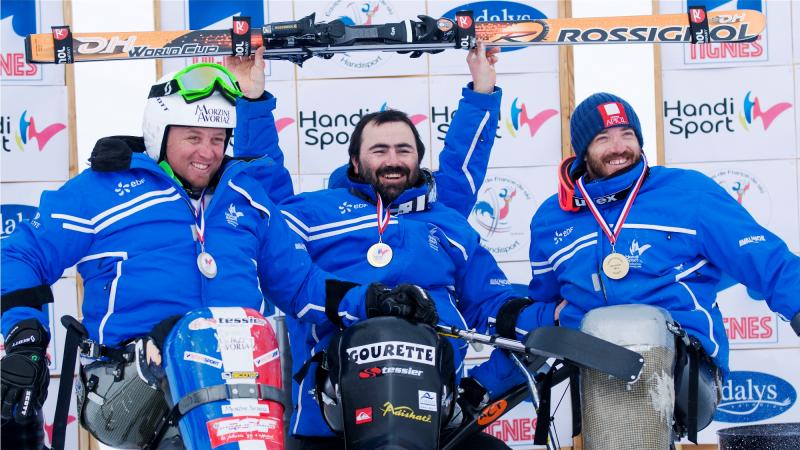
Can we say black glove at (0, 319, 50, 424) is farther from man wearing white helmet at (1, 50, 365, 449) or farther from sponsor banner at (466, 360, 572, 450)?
sponsor banner at (466, 360, 572, 450)

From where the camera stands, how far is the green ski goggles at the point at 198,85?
3.76 meters

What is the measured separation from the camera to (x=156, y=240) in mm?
3615

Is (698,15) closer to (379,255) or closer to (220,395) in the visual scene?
(379,255)

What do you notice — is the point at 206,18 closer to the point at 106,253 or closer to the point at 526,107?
the point at 526,107

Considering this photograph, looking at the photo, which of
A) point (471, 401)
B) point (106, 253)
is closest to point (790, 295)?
point (471, 401)

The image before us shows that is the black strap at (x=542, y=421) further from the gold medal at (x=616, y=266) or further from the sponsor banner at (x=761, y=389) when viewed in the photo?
the sponsor banner at (x=761, y=389)

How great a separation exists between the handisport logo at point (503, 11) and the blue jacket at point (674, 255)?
4.97 feet

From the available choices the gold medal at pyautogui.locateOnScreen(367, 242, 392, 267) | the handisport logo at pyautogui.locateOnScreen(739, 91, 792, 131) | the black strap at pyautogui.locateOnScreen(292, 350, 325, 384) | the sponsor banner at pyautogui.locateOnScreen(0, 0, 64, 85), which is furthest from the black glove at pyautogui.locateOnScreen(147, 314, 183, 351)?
the handisport logo at pyautogui.locateOnScreen(739, 91, 792, 131)

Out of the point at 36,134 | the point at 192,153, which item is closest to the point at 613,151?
the point at 192,153

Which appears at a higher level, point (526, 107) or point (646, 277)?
point (526, 107)

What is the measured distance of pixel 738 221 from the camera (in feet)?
13.0

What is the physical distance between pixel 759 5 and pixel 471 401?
261 cm

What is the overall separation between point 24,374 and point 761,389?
11.6 feet

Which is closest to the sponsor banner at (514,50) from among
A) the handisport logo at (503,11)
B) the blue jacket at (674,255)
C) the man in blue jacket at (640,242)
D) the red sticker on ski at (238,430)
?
the handisport logo at (503,11)
